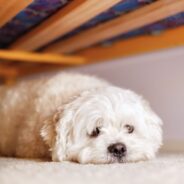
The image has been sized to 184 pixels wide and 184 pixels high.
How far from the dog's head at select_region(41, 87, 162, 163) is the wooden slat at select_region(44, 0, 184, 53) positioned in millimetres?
322

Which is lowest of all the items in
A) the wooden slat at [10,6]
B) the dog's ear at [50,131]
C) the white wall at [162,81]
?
the dog's ear at [50,131]

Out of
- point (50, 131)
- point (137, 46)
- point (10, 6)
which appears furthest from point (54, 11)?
point (137, 46)

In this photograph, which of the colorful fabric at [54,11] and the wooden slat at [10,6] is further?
the colorful fabric at [54,11]

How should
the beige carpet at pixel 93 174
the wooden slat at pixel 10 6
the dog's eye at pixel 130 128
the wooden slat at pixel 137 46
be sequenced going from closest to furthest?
the beige carpet at pixel 93 174 → the wooden slat at pixel 10 6 → the dog's eye at pixel 130 128 → the wooden slat at pixel 137 46

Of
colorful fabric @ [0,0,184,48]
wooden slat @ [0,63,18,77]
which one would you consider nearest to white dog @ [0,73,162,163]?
colorful fabric @ [0,0,184,48]

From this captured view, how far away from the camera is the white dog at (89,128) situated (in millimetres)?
1537

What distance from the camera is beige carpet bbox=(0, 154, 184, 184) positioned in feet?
3.65

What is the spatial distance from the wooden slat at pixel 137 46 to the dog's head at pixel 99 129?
1.94ft

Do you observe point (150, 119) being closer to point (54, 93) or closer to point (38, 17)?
point (54, 93)

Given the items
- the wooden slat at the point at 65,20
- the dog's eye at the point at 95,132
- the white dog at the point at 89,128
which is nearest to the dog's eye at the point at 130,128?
the white dog at the point at 89,128

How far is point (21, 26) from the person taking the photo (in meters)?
2.08

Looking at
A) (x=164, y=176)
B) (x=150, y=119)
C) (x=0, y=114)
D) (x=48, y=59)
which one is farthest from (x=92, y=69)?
(x=164, y=176)

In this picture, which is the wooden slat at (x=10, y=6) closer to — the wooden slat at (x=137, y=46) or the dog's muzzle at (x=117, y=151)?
the dog's muzzle at (x=117, y=151)

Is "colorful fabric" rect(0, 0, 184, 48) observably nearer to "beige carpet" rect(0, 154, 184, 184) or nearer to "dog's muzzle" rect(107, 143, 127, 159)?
"dog's muzzle" rect(107, 143, 127, 159)
